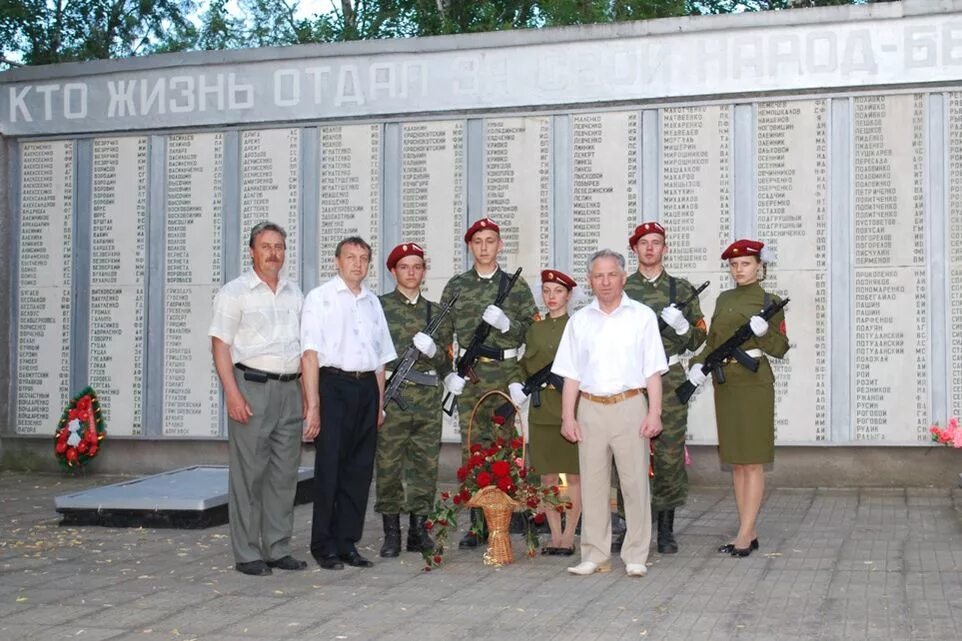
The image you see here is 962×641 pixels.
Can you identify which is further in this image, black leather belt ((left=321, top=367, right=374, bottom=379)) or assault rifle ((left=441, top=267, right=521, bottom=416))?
assault rifle ((left=441, top=267, right=521, bottom=416))

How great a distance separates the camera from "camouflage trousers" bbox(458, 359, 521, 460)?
791cm

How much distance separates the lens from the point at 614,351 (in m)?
6.92

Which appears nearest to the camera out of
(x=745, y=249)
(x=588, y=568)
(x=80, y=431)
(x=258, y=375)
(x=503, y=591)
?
(x=503, y=591)

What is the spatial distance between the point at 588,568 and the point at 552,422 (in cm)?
114

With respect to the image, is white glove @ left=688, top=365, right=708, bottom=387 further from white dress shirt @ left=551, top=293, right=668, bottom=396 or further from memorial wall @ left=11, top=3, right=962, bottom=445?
memorial wall @ left=11, top=3, right=962, bottom=445

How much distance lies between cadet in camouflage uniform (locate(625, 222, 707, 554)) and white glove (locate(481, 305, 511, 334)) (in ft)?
2.40

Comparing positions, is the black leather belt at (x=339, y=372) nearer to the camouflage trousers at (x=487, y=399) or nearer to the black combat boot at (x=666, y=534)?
the camouflage trousers at (x=487, y=399)

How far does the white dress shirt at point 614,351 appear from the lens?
6910mm

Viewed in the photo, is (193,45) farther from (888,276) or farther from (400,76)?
(888,276)

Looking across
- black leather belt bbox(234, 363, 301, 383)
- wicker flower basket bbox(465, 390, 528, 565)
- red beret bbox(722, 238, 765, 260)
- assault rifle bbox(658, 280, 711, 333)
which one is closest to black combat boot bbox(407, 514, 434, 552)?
wicker flower basket bbox(465, 390, 528, 565)

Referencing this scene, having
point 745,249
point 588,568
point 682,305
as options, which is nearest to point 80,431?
point 682,305

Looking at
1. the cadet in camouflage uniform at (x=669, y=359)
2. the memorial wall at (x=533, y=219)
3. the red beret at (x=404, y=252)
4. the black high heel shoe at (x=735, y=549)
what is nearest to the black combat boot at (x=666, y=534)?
the cadet in camouflage uniform at (x=669, y=359)

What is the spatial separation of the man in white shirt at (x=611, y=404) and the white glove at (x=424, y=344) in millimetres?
908

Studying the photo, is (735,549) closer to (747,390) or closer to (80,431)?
(747,390)
